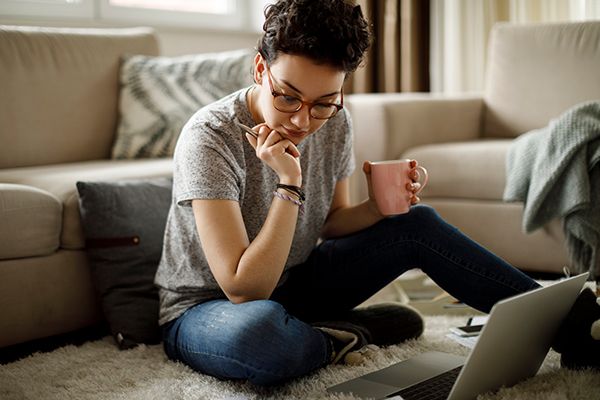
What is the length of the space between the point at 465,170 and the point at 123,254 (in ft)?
4.18

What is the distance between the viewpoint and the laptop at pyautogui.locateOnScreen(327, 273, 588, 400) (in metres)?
1.12

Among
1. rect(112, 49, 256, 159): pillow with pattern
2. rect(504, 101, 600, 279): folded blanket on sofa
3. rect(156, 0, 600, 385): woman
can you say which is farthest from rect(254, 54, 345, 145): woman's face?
rect(112, 49, 256, 159): pillow with pattern

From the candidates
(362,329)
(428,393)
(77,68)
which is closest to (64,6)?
(77,68)

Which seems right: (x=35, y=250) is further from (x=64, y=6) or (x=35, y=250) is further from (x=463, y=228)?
(x=64, y=6)

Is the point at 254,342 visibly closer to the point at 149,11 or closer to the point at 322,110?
the point at 322,110

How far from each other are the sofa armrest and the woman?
110cm

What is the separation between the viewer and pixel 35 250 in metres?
1.74

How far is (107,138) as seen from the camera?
2.59m

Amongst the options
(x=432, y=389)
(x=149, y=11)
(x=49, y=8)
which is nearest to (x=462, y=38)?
(x=149, y=11)

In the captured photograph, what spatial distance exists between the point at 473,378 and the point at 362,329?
42cm

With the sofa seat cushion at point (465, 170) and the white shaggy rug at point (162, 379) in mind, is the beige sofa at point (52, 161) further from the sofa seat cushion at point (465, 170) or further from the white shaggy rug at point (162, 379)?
the sofa seat cushion at point (465, 170)

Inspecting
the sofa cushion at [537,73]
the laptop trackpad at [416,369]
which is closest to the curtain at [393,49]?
the sofa cushion at [537,73]

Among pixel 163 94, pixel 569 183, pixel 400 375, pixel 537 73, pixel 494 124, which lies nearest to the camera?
pixel 400 375

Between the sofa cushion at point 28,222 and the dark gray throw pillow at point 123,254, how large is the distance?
77 mm
